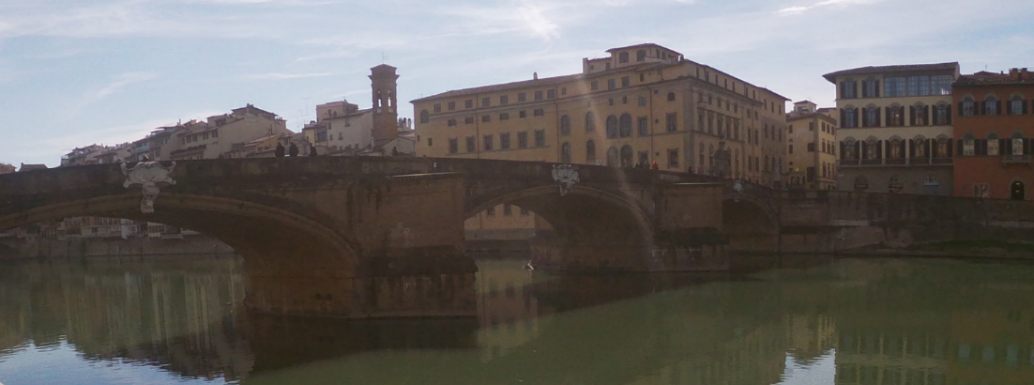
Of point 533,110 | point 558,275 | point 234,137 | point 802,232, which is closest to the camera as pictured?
point 558,275

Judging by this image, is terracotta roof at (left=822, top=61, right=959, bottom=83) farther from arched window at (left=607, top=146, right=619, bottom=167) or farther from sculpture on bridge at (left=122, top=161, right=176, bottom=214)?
sculpture on bridge at (left=122, top=161, right=176, bottom=214)

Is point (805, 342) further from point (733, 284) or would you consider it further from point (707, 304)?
point (733, 284)

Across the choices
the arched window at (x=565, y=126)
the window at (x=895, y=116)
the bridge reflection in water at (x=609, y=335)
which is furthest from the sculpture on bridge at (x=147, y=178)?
the window at (x=895, y=116)

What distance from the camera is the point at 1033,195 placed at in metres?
41.5

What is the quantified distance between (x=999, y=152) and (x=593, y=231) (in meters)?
21.8

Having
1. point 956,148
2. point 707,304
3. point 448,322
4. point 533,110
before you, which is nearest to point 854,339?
point 707,304

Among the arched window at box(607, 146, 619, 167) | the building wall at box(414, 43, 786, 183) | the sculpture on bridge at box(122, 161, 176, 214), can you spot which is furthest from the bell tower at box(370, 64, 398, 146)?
the sculpture on bridge at box(122, 161, 176, 214)

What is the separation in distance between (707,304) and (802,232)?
18854 millimetres

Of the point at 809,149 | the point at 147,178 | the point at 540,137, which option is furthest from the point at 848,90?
the point at 147,178

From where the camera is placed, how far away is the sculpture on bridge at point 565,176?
87.5 ft

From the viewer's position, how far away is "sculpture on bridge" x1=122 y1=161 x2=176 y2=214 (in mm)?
17125

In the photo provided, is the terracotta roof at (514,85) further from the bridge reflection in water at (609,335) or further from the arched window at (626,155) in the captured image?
the bridge reflection in water at (609,335)

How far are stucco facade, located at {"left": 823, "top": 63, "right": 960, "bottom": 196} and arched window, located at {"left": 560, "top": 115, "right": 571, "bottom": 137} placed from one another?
1452cm

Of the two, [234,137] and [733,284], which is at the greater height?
[234,137]
